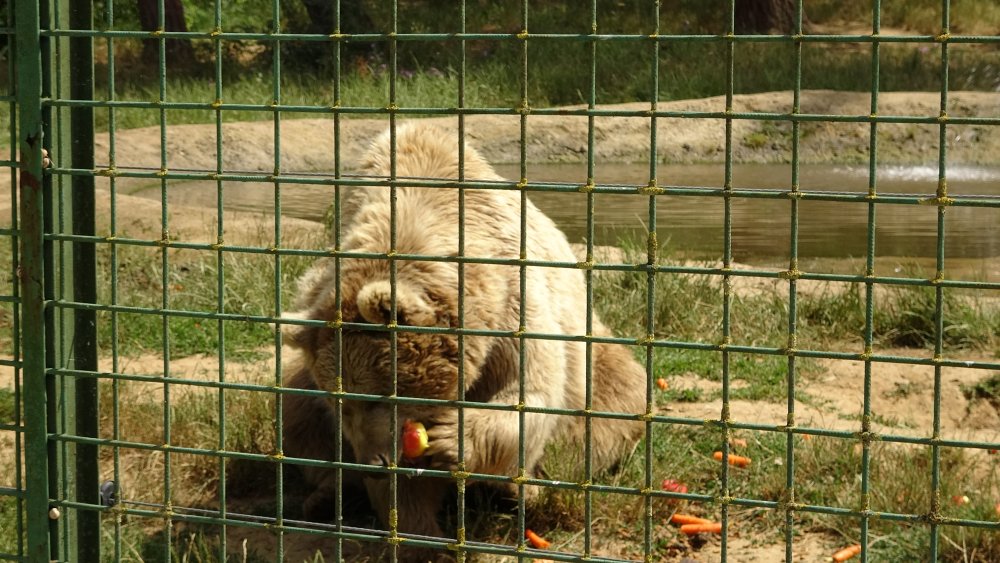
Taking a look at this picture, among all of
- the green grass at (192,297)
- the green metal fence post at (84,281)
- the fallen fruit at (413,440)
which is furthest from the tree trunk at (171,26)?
the green metal fence post at (84,281)

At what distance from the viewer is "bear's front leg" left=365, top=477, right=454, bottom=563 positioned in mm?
4730

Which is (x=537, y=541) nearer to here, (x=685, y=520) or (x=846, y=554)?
(x=685, y=520)

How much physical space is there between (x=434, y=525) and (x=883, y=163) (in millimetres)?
10737

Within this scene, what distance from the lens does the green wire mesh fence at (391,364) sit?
3.02m

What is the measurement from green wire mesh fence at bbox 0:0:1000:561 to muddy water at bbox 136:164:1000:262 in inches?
53.8

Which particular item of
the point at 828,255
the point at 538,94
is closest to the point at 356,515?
the point at 828,255

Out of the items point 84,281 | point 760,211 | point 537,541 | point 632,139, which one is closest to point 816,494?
point 537,541

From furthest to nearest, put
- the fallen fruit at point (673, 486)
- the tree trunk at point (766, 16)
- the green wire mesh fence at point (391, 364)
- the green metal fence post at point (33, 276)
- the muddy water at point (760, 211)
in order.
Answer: the tree trunk at point (766, 16)
the muddy water at point (760, 211)
the fallen fruit at point (673, 486)
the green metal fence post at point (33, 276)
the green wire mesh fence at point (391, 364)

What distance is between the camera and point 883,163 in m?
14.2

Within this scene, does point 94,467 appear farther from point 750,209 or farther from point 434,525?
point 750,209

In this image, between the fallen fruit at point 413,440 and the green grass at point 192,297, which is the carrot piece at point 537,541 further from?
the green grass at point 192,297

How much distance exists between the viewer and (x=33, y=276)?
11.8 ft

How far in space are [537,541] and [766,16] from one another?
65.6ft

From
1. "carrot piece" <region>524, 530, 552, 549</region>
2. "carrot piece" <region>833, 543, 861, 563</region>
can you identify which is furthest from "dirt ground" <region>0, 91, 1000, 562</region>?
"carrot piece" <region>833, 543, 861, 563</region>
